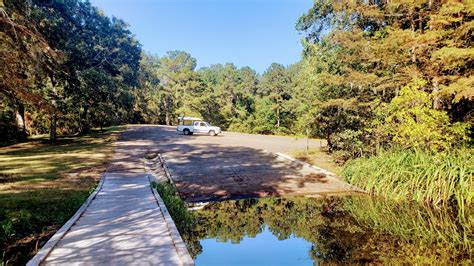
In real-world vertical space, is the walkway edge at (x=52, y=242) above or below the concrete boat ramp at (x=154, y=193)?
above

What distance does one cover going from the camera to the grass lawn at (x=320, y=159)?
14.9 m

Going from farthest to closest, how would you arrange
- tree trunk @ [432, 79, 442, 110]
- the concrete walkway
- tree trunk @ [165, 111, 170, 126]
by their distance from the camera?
tree trunk @ [165, 111, 170, 126] → tree trunk @ [432, 79, 442, 110] → the concrete walkway

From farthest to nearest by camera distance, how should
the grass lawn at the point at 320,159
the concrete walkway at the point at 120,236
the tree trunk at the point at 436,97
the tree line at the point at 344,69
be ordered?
the grass lawn at the point at 320,159
the tree trunk at the point at 436,97
the tree line at the point at 344,69
the concrete walkway at the point at 120,236

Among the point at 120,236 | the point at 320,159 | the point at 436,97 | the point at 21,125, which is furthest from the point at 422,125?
the point at 21,125

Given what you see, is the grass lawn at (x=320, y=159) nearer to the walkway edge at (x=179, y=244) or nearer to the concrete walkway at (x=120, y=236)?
the concrete walkway at (x=120, y=236)

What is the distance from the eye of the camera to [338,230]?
25.0ft

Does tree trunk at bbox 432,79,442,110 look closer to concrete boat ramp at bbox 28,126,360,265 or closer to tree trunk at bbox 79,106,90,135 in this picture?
concrete boat ramp at bbox 28,126,360,265

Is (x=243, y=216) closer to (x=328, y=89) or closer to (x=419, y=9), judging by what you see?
(x=328, y=89)

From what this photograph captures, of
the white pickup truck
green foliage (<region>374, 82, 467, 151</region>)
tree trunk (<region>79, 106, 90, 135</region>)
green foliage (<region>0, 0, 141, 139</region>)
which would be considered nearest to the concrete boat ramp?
green foliage (<region>374, 82, 467, 151</region>)

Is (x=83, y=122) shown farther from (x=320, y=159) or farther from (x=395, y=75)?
(x=395, y=75)

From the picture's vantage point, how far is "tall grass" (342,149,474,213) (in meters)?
9.26

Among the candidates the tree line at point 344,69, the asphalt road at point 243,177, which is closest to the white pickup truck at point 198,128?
the tree line at point 344,69

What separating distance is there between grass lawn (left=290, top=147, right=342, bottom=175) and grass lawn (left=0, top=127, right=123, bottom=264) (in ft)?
31.5

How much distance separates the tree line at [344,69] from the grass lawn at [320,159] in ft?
2.15
